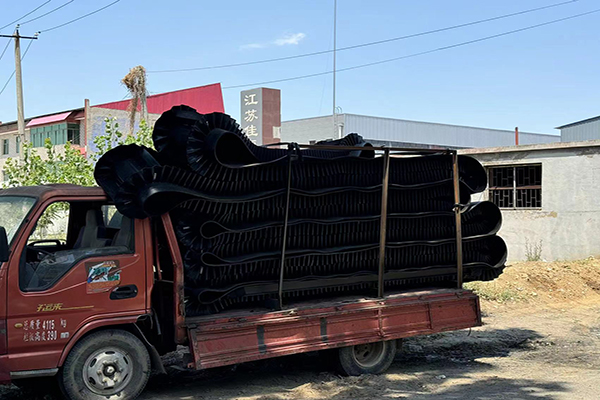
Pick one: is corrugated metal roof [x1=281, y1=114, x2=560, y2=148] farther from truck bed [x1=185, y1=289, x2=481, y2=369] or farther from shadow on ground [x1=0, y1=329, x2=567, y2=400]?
truck bed [x1=185, y1=289, x2=481, y2=369]

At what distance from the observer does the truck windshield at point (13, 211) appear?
566cm

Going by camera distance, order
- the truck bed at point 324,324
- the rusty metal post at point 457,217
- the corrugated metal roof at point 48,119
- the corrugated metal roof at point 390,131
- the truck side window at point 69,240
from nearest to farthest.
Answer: the truck side window at point 69,240 < the truck bed at point 324,324 < the rusty metal post at point 457,217 < the corrugated metal roof at point 48,119 < the corrugated metal roof at point 390,131

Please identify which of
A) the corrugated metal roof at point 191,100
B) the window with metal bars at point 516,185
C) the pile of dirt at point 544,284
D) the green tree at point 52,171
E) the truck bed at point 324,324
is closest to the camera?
the truck bed at point 324,324

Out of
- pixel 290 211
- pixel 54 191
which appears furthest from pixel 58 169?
pixel 290 211

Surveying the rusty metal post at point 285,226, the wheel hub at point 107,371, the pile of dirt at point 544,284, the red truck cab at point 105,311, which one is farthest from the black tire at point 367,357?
the pile of dirt at point 544,284

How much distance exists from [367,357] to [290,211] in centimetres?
199

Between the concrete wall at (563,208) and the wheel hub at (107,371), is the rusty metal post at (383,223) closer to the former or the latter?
the wheel hub at (107,371)

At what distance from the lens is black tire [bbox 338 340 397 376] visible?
725cm

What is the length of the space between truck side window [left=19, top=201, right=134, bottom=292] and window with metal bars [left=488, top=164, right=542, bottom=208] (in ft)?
42.5

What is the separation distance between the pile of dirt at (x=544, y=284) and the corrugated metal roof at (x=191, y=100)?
25.2m

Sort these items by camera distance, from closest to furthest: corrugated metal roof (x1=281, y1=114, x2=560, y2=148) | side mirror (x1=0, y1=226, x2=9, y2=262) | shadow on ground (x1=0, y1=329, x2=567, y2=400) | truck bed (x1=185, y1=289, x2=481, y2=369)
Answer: side mirror (x1=0, y1=226, x2=9, y2=262) < truck bed (x1=185, y1=289, x2=481, y2=369) < shadow on ground (x1=0, y1=329, x2=567, y2=400) < corrugated metal roof (x1=281, y1=114, x2=560, y2=148)

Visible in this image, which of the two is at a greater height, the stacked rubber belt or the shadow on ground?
the stacked rubber belt

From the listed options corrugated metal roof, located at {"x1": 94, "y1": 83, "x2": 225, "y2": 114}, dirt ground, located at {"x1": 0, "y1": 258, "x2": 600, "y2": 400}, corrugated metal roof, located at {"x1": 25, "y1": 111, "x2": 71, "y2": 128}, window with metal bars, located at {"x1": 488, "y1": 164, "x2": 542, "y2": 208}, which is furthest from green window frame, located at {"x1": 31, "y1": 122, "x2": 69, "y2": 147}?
dirt ground, located at {"x1": 0, "y1": 258, "x2": 600, "y2": 400}

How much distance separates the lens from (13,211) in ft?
19.2
